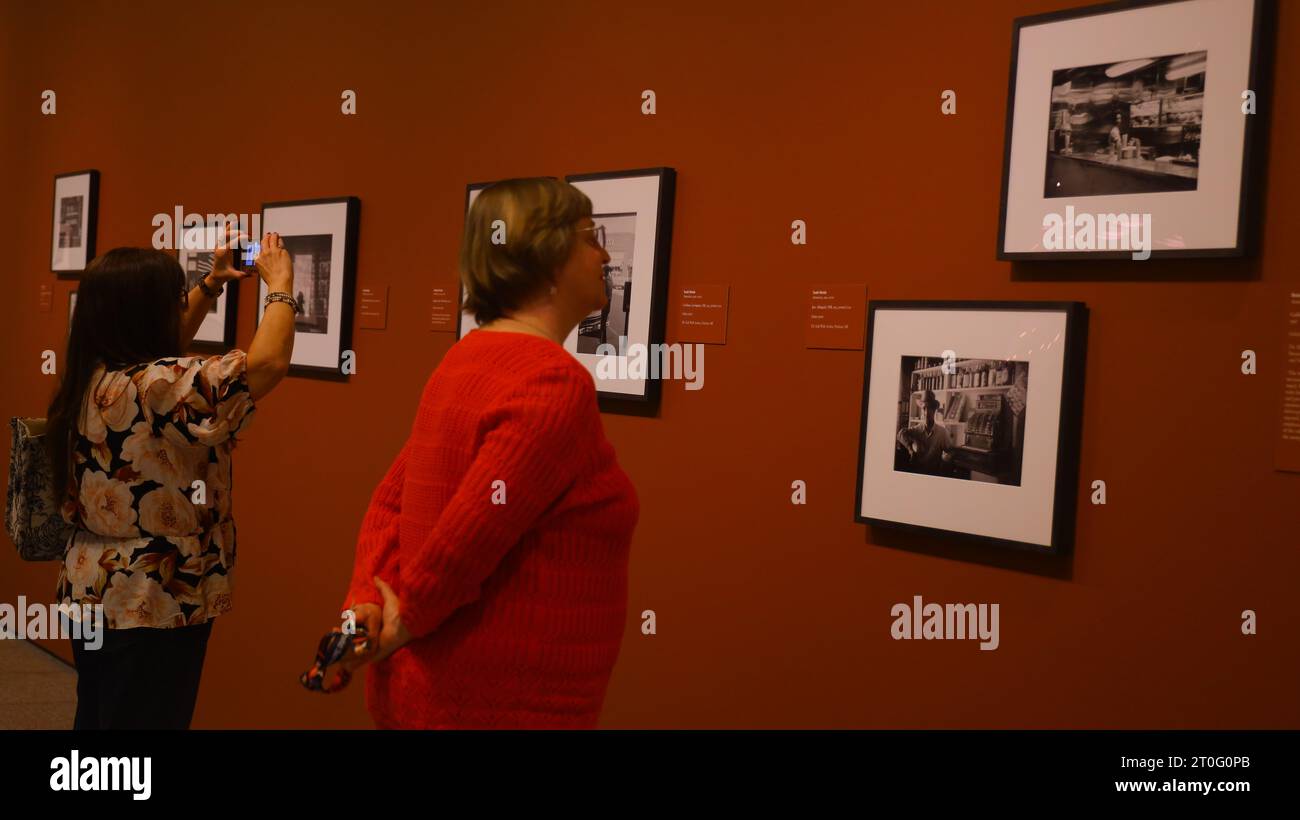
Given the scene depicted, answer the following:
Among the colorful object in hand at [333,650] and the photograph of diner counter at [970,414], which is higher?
the photograph of diner counter at [970,414]

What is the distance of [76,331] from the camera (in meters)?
2.54

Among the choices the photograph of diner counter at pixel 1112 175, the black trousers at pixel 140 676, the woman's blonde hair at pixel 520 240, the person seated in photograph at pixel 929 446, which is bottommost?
the black trousers at pixel 140 676

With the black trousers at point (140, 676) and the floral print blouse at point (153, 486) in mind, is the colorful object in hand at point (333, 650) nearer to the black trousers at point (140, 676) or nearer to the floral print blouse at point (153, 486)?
the floral print blouse at point (153, 486)

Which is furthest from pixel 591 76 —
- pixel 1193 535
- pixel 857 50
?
pixel 1193 535

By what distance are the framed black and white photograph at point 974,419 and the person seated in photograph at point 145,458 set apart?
1.35m

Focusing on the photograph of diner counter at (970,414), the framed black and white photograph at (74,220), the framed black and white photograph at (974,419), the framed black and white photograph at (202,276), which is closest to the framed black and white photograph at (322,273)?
the framed black and white photograph at (202,276)

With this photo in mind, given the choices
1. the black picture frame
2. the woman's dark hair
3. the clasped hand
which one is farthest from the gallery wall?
the clasped hand

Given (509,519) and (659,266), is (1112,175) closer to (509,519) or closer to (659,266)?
(659,266)

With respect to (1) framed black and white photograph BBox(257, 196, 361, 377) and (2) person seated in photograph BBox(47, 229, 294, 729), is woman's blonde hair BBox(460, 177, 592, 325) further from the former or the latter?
(1) framed black and white photograph BBox(257, 196, 361, 377)

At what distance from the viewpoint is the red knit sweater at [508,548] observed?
61.2 inches

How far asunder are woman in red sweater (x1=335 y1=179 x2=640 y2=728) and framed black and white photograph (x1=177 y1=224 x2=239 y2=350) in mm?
2984

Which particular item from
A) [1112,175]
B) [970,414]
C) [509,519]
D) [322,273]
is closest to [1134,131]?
[1112,175]

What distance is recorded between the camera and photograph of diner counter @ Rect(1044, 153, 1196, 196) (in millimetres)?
2020

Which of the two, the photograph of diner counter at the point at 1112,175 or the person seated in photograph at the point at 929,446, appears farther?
the person seated in photograph at the point at 929,446
